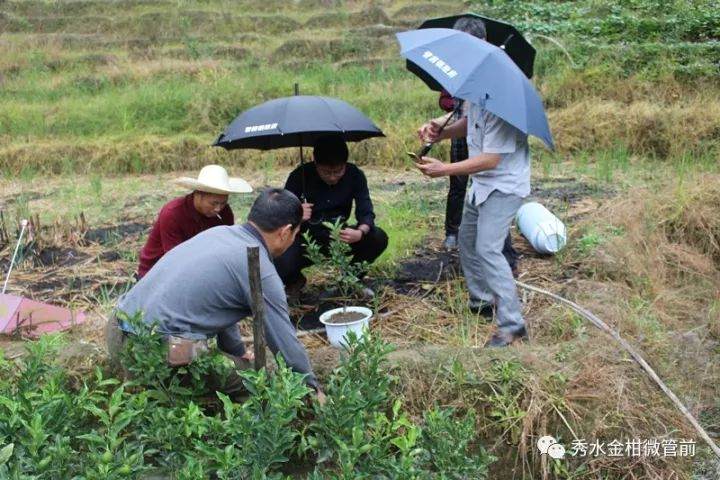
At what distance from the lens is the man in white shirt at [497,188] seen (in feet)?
11.5

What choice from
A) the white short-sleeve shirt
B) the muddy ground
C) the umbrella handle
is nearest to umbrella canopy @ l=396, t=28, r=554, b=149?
the white short-sleeve shirt

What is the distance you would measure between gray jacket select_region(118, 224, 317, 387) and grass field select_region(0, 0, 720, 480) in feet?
0.69

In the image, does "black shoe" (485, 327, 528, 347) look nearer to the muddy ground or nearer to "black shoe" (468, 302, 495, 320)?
Result: "black shoe" (468, 302, 495, 320)

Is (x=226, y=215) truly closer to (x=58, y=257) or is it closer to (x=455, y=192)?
(x=455, y=192)

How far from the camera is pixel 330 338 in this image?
357 cm

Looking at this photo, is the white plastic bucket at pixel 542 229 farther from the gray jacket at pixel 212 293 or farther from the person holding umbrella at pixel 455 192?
the gray jacket at pixel 212 293

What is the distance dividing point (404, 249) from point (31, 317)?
243cm

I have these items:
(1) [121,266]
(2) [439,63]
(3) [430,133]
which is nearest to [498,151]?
(2) [439,63]

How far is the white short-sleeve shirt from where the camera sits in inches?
137

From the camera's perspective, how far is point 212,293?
284cm

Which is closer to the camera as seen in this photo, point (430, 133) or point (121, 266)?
point (430, 133)

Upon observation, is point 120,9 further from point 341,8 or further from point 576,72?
point 576,72

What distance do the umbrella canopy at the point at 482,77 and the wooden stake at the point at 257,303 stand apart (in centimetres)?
125

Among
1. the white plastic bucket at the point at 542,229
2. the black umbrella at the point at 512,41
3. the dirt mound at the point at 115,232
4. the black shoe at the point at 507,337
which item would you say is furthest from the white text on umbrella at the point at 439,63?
the dirt mound at the point at 115,232
